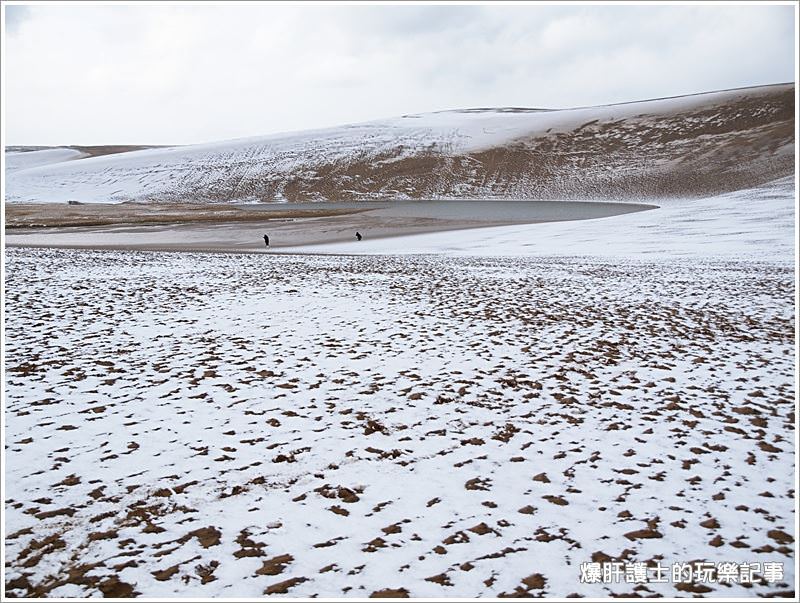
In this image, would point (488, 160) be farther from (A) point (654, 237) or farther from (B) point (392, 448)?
(B) point (392, 448)

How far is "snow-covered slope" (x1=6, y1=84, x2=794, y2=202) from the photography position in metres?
83.6

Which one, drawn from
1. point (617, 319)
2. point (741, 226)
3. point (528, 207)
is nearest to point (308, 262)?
point (617, 319)

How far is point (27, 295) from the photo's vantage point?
15906 millimetres

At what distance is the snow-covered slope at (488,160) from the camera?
83.6 meters

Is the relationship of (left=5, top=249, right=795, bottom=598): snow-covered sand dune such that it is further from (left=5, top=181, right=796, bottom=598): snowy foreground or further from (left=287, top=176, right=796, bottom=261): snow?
(left=287, top=176, right=796, bottom=261): snow

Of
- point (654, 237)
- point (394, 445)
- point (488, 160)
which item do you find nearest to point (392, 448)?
point (394, 445)

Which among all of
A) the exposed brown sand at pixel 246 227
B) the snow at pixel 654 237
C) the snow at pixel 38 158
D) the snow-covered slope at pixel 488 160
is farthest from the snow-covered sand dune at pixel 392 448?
the snow at pixel 38 158

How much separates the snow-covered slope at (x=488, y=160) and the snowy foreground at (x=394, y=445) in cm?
7483

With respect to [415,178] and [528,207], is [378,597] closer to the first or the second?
[528,207]

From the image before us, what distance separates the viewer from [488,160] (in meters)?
102

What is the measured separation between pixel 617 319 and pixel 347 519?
10163 millimetres

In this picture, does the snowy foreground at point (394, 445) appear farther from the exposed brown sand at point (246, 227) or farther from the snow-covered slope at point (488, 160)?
the snow-covered slope at point (488, 160)

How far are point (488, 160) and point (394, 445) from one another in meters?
100

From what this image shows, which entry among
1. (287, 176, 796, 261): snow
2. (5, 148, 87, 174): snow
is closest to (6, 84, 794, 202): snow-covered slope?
(5, 148, 87, 174): snow
